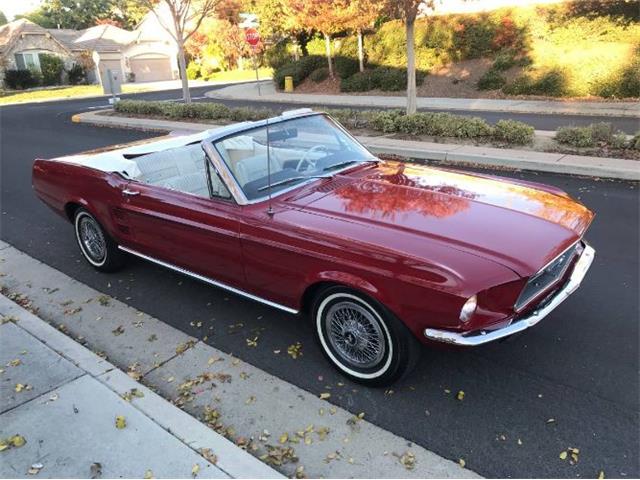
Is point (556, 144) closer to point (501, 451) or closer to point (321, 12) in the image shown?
point (501, 451)

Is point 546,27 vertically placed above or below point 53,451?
above

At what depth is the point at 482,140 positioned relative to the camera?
1014 cm

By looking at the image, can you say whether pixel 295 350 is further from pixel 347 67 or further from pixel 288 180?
pixel 347 67

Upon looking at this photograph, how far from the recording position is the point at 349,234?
3057 mm

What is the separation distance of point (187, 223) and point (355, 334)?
1.56 meters

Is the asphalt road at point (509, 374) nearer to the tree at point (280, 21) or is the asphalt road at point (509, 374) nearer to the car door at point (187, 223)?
the car door at point (187, 223)

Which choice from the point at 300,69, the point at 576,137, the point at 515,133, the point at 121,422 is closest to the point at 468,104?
the point at 515,133

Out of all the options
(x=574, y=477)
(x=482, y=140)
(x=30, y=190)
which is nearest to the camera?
(x=574, y=477)

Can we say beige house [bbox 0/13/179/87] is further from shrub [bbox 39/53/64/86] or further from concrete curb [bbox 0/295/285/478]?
concrete curb [bbox 0/295/285/478]

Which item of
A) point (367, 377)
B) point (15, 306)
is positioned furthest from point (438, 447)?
point (15, 306)

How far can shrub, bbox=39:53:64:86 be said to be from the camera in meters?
44.1

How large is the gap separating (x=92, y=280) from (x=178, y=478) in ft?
10.1

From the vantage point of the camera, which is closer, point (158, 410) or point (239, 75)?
point (158, 410)

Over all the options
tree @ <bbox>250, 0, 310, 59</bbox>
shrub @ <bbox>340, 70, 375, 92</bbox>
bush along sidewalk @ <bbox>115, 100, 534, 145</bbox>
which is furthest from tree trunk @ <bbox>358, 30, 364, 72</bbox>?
bush along sidewalk @ <bbox>115, 100, 534, 145</bbox>
